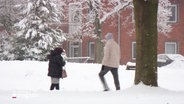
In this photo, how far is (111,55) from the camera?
13812mm

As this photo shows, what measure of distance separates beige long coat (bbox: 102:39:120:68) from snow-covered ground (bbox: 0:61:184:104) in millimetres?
1222

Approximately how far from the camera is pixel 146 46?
481 inches

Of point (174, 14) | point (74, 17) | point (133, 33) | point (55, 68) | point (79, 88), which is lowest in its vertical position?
point (79, 88)

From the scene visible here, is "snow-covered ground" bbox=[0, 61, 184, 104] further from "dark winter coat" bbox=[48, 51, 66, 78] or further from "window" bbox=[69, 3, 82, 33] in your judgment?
"window" bbox=[69, 3, 82, 33]

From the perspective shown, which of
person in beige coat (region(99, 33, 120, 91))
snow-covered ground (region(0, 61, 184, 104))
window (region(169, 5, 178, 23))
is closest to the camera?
snow-covered ground (region(0, 61, 184, 104))

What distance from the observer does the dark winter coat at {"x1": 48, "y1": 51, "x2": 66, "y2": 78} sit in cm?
1419

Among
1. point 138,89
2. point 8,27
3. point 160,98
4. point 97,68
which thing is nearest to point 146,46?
point 138,89

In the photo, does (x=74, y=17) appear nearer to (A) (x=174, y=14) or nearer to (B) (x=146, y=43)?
(A) (x=174, y=14)

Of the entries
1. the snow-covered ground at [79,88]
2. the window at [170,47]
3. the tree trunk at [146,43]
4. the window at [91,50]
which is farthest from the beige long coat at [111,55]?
the window at [91,50]

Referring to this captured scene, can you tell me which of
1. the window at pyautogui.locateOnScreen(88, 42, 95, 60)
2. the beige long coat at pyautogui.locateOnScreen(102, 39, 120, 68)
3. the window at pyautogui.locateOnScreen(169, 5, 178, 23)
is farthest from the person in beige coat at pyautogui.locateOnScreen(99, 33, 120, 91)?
the window at pyautogui.locateOnScreen(88, 42, 95, 60)

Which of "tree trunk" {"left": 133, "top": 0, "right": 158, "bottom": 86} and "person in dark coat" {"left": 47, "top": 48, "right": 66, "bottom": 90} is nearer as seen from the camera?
"tree trunk" {"left": 133, "top": 0, "right": 158, "bottom": 86}

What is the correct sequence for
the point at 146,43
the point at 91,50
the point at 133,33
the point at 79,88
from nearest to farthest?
the point at 146,43 < the point at 79,88 < the point at 133,33 < the point at 91,50

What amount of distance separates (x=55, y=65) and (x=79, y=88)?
3711 mm

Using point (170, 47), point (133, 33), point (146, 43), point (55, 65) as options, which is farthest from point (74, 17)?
point (146, 43)
